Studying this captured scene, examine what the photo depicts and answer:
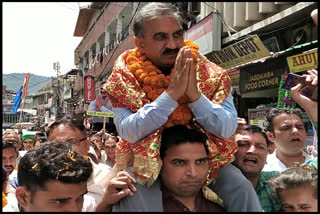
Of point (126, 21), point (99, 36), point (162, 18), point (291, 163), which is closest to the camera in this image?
point (162, 18)

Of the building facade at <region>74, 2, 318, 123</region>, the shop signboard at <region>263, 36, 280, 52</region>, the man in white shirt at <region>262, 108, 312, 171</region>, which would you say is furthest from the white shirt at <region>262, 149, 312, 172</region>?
the shop signboard at <region>263, 36, 280, 52</region>

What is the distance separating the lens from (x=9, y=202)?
2.07 meters

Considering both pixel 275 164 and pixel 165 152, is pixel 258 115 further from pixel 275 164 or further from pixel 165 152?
pixel 165 152

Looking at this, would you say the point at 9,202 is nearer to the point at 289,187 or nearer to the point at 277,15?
the point at 289,187

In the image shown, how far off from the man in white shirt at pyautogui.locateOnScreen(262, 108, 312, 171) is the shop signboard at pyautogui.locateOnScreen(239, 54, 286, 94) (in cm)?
333

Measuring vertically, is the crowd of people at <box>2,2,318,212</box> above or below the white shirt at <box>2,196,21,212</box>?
above

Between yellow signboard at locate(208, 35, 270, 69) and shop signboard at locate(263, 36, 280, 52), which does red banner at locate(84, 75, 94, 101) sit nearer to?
yellow signboard at locate(208, 35, 270, 69)

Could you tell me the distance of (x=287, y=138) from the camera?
318 cm

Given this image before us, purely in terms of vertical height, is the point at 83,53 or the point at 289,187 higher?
the point at 83,53

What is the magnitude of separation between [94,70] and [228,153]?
63.1 ft

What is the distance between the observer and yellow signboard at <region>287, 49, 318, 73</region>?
5292 millimetres

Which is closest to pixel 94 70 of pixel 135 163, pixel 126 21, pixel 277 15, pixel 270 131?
pixel 126 21

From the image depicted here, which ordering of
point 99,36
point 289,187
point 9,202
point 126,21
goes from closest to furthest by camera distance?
point 289,187
point 9,202
point 126,21
point 99,36

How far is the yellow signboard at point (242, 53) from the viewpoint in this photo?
6.77m
